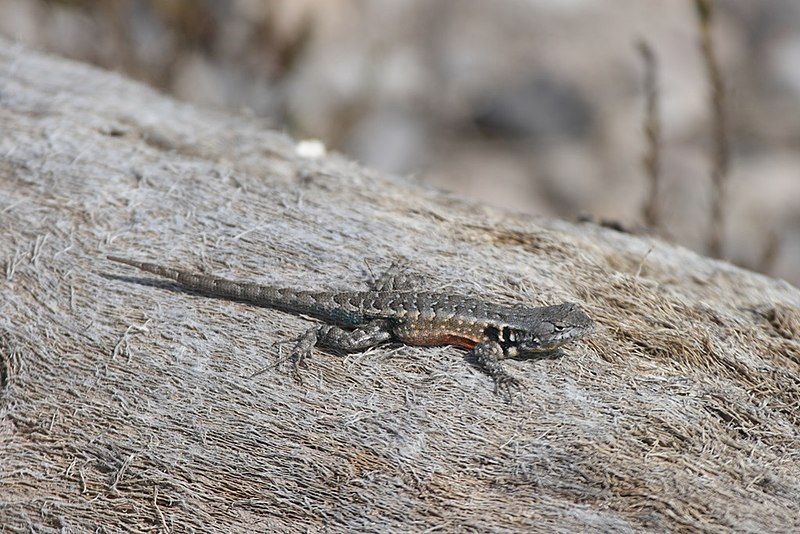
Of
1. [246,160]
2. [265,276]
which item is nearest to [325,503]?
[265,276]

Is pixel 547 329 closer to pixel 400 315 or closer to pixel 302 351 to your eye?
pixel 400 315

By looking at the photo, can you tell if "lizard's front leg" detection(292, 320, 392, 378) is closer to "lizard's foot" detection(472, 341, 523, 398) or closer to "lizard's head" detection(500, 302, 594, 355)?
"lizard's foot" detection(472, 341, 523, 398)

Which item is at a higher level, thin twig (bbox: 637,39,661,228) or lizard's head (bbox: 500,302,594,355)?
thin twig (bbox: 637,39,661,228)

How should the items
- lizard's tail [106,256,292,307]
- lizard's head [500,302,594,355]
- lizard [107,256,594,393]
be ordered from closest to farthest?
1. lizard's head [500,302,594,355]
2. lizard [107,256,594,393]
3. lizard's tail [106,256,292,307]

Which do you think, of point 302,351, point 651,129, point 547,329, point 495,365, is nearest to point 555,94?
point 651,129

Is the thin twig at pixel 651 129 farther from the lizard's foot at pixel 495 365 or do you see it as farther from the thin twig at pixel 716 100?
Answer: the lizard's foot at pixel 495 365

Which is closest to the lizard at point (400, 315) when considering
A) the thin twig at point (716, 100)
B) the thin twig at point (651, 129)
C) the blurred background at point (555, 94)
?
the thin twig at point (651, 129)

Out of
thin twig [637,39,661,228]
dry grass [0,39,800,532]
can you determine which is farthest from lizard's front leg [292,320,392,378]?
thin twig [637,39,661,228]
